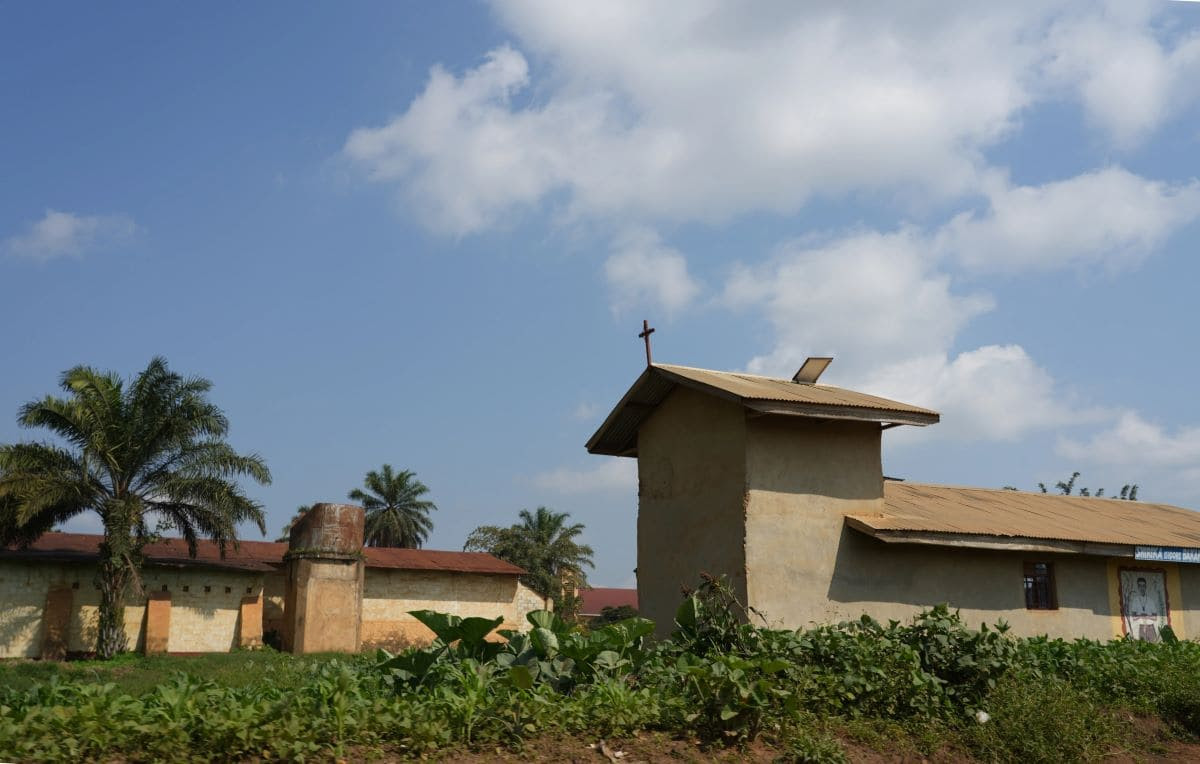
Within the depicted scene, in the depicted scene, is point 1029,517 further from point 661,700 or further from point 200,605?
point 200,605

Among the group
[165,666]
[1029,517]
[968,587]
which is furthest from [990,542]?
[165,666]

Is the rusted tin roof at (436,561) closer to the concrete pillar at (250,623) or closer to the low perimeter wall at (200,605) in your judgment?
the low perimeter wall at (200,605)

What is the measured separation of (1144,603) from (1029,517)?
2.09 metres

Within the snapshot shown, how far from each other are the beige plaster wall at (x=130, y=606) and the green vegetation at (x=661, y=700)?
24041 mm

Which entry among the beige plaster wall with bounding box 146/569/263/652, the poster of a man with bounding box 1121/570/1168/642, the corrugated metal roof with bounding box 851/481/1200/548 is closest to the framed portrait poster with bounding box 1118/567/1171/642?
the poster of a man with bounding box 1121/570/1168/642

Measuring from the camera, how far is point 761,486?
41.6ft

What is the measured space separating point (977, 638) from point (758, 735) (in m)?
2.77

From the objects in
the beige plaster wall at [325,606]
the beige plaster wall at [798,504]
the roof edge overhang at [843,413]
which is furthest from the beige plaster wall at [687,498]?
the beige plaster wall at [325,606]

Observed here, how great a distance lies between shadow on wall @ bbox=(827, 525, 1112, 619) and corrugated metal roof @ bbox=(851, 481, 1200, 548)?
405 mm

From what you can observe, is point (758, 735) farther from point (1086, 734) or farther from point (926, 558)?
point (926, 558)

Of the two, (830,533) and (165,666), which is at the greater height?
(830,533)

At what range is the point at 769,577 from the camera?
12.5m

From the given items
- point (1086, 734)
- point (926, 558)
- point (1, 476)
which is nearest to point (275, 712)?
point (1086, 734)

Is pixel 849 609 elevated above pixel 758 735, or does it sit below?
above
